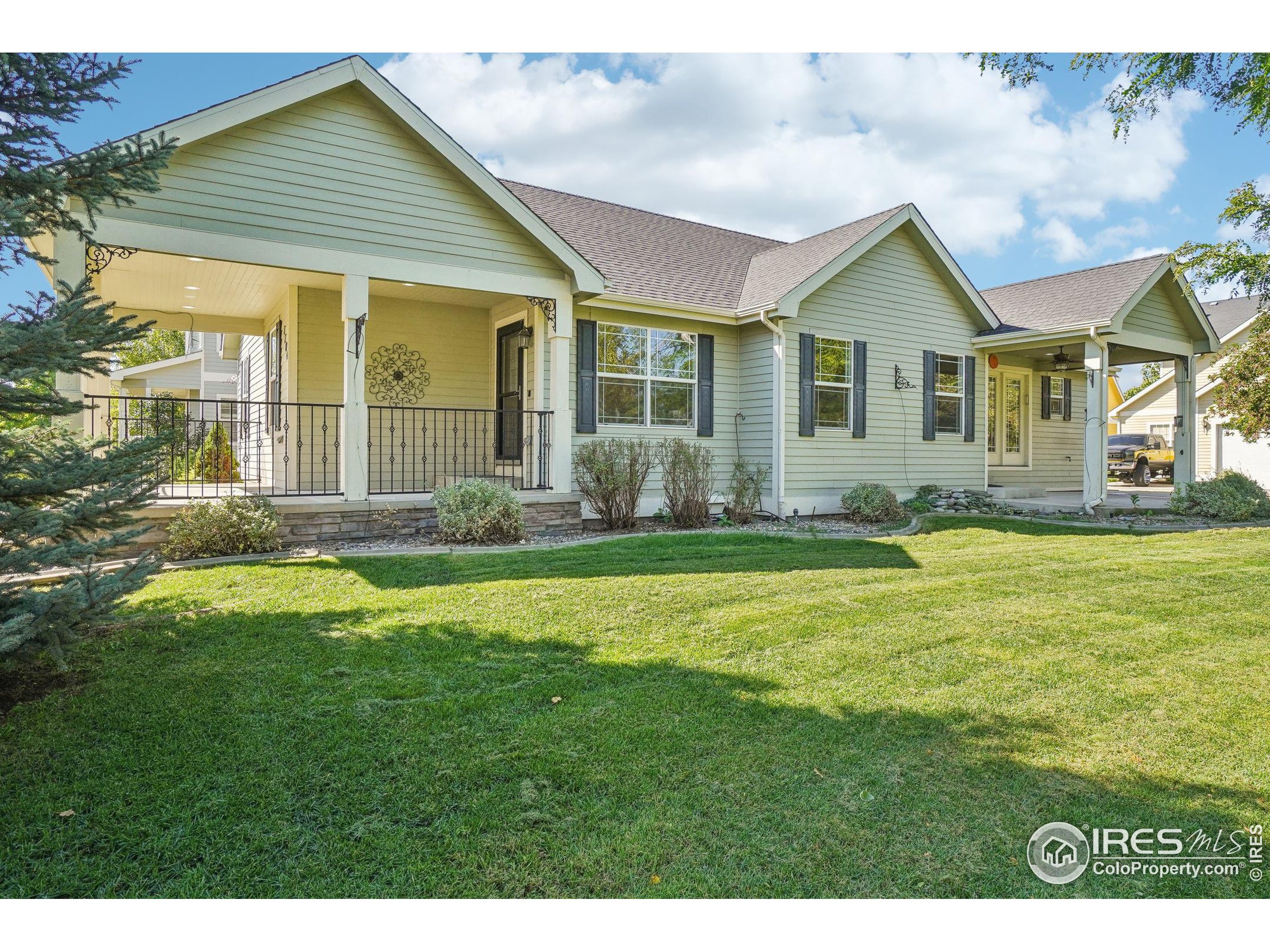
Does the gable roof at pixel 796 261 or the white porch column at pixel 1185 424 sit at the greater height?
the gable roof at pixel 796 261

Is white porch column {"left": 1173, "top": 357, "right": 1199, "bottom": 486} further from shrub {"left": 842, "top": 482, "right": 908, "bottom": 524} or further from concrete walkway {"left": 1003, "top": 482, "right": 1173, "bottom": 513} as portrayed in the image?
shrub {"left": 842, "top": 482, "right": 908, "bottom": 524}

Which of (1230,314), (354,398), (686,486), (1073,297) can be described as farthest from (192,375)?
(1230,314)

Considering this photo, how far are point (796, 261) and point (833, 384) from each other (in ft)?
7.33

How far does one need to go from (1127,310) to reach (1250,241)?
192cm

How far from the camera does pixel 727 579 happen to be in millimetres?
6105

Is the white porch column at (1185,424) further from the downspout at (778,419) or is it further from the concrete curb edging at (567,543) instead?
the downspout at (778,419)

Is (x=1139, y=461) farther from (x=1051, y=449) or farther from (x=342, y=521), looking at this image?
(x=342, y=521)

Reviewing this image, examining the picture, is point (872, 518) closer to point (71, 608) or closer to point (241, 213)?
point (241, 213)

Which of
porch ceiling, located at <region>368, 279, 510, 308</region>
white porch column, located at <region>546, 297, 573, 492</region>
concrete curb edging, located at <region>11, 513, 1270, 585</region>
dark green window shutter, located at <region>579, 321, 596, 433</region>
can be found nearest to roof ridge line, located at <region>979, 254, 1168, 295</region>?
concrete curb edging, located at <region>11, 513, 1270, 585</region>

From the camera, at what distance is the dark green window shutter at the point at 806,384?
11336 mm

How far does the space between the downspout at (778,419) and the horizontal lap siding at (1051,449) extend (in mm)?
6242

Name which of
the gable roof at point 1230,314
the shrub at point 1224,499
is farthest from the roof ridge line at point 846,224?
the gable roof at point 1230,314

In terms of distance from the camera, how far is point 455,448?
439 inches

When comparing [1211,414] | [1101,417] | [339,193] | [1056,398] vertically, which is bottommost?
[1101,417]
